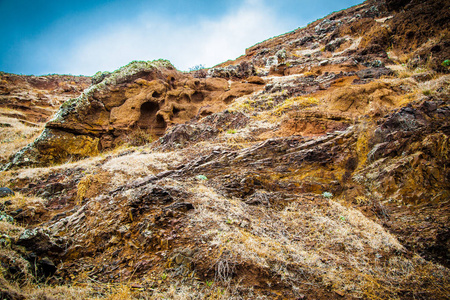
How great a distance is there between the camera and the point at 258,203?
5.48m

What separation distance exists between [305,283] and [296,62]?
1860 centimetres

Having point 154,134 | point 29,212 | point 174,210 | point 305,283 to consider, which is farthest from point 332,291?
point 154,134

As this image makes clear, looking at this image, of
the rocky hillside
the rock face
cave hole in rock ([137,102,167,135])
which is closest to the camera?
the rocky hillside

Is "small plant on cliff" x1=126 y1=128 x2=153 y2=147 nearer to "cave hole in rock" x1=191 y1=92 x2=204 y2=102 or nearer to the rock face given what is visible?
the rock face

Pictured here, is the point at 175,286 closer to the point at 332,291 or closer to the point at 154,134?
the point at 332,291

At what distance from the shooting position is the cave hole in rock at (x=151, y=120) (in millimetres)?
12836

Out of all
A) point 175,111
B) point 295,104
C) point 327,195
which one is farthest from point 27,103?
point 327,195

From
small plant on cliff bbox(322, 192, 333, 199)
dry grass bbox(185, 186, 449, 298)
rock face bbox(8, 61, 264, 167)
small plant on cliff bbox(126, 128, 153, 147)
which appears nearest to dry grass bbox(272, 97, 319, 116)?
rock face bbox(8, 61, 264, 167)

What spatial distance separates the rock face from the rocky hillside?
0.15m

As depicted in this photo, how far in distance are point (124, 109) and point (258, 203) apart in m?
10.9

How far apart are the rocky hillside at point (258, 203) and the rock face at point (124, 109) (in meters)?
0.15

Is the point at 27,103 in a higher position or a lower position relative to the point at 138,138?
higher

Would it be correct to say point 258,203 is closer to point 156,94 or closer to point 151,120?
point 151,120

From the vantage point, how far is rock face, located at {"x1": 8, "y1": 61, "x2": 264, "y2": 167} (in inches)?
429
